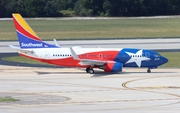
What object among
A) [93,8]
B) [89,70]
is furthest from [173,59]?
[93,8]

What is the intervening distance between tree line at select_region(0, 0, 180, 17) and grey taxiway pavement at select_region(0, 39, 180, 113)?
111694 mm

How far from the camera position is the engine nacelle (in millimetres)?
51472

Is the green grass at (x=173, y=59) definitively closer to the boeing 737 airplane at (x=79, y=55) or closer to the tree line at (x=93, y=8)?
the boeing 737 airplane at (x=79, y=55)

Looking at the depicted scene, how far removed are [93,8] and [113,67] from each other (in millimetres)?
128981

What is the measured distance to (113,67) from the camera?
51.5 meters

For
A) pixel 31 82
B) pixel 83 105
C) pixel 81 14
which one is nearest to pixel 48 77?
pixel 31 82

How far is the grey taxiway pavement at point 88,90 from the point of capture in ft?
104

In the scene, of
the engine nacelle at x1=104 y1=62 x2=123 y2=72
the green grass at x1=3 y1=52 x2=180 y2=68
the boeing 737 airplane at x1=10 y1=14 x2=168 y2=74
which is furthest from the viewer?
the green grass at x1=3 y1=52 x2=180 y2=68

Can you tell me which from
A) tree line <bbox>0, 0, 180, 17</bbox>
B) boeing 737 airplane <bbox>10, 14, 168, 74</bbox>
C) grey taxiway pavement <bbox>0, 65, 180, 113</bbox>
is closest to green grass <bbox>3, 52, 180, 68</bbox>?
grey taxiway pavement <bbox>0, 65, 180, 113</bbox>

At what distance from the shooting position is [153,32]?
366ft

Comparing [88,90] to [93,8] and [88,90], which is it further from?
[93,8]

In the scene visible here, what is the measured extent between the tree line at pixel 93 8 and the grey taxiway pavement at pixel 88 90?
366 feet

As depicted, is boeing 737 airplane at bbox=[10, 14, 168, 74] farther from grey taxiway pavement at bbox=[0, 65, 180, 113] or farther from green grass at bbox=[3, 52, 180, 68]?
green grass at bbox=[3, 52, 180, 68]

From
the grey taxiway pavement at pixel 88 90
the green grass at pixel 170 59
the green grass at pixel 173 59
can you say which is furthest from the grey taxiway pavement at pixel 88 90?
the green grass at pixel 170 59
